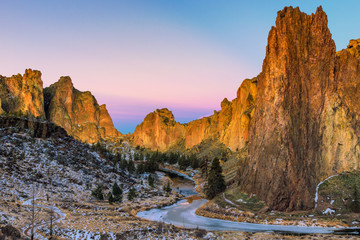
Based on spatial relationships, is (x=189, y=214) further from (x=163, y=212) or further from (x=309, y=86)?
(x=309, y=86)

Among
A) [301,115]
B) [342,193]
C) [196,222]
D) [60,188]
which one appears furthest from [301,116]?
[60,188]

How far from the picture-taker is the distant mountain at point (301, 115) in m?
52.6

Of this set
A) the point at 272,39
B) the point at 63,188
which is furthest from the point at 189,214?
the point at 272,39

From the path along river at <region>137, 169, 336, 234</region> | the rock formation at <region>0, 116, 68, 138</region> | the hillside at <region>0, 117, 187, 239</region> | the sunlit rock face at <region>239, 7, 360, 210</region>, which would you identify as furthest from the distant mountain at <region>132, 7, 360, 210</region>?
the rock formation at <region>0, 116, 68, 138</region>

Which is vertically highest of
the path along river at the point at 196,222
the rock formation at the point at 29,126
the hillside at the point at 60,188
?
the rock formation at the point at 29,126

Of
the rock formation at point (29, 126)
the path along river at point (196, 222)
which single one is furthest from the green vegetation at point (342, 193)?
the rock formation at point (29, 126)

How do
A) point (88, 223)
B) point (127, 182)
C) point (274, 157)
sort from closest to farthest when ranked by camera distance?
point (88, 223) → point (274, 157) → point (127, 182)

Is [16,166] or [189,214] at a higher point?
[16,166]

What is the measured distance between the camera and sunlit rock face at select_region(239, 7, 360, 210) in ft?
172

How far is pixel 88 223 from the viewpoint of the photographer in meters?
38.8

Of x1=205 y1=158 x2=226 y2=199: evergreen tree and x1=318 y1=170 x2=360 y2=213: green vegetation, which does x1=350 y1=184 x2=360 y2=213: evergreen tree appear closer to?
x1=318 y1=170 x2=360 y2=213: green vegetation

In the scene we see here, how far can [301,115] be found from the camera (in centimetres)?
5691

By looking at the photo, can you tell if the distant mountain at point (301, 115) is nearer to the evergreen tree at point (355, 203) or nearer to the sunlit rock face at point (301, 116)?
the sunlit rock face at point (301, 116)

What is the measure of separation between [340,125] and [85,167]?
199ft
